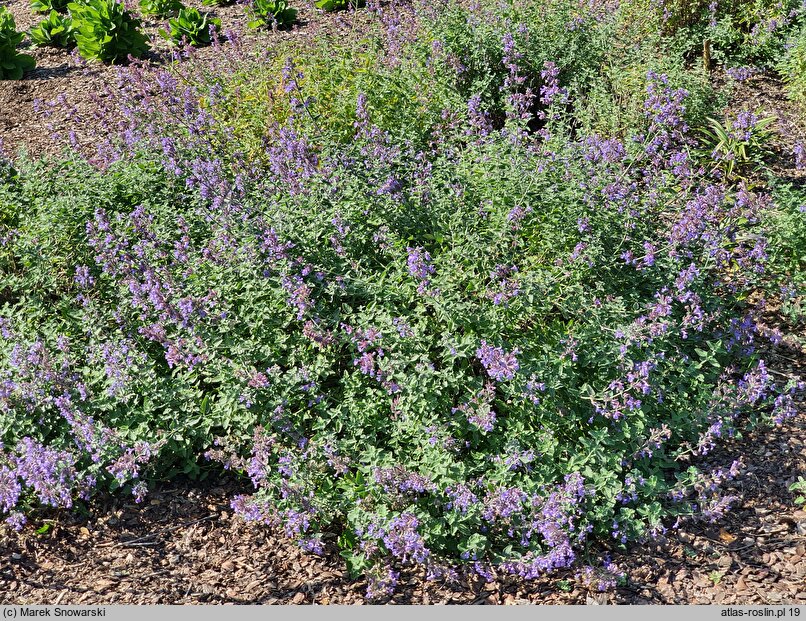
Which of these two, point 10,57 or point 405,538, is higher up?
point 10,57

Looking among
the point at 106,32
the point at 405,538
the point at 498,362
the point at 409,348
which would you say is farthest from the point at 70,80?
the point at 405,538

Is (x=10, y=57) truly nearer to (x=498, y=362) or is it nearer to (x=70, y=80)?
A: (x=70, y=80)

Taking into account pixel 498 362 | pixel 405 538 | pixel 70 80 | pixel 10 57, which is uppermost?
pixel 10 57

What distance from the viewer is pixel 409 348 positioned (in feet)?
13.4

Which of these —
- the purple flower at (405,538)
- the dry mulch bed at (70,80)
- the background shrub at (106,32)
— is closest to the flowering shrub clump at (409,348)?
the purple flower at (405,538)

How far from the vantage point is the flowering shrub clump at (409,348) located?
12.2 feet

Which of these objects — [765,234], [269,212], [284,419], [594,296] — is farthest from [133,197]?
[765,234]

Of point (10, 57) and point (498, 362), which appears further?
point (10, 57)

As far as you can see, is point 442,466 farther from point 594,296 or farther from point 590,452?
point 594,296

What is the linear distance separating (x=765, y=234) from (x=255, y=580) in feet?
11.8

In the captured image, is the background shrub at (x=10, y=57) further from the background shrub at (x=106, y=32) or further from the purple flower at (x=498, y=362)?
the purple flower at (x=498, y=362)

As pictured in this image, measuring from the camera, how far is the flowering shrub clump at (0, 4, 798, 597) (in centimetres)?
372

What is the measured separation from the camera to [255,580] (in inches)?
149

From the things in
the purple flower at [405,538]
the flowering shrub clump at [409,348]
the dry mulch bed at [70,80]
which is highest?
the dry mulch bed at [70,80]
